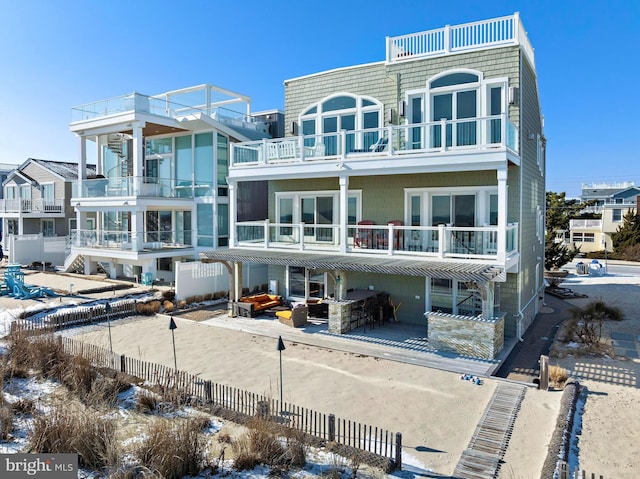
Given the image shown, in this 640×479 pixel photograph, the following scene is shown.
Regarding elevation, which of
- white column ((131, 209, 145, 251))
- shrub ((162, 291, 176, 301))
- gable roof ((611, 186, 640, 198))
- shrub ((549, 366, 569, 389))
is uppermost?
gable roof ((611, 186, 640, 198))

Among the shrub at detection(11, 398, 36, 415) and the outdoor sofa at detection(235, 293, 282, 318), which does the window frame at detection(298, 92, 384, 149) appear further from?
the shrub at detection(11, 398, 36, 415)

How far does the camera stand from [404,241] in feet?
51.7

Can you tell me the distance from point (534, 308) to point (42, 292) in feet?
69.1

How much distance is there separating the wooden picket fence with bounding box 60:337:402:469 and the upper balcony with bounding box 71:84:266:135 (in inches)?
547

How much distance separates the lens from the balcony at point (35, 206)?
33.6 metres

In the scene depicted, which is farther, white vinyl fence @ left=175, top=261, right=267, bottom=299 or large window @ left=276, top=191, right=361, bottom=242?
white vinyl fence @ left=175, top=261, right=267, bottom=299

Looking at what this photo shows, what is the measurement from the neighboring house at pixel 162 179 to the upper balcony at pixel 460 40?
385 inches

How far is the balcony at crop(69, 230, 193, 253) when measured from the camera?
22.0m

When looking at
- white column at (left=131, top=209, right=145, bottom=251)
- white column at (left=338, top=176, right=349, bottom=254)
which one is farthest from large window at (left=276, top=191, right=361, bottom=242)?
white column at (left=131, top=209, right=145, bottom=251)

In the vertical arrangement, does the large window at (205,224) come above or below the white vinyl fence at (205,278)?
above

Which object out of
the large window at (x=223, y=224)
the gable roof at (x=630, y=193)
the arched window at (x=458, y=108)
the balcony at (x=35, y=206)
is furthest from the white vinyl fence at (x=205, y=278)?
the gable roof at (x=630, y=193)

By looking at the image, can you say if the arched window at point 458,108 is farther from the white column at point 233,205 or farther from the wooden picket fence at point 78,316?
the wooden picket fence at point 78,316

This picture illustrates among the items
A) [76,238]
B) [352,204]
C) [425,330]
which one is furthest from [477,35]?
[76,238]

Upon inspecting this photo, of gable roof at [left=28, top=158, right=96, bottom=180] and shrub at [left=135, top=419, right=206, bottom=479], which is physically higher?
gable roof at [left=28, top=158, right=96, bottom=180]
